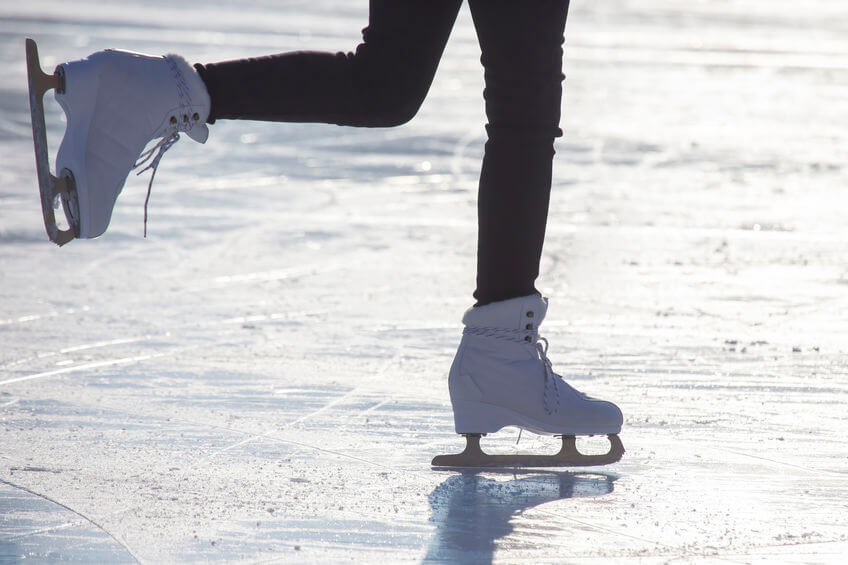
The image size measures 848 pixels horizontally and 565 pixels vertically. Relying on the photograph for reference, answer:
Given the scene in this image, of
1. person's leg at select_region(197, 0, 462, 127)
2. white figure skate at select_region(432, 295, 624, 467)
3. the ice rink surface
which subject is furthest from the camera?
white figure skate at select_region(432, 295, 624, 467)

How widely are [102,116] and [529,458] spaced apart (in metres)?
0.88

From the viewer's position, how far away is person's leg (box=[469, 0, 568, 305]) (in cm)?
196

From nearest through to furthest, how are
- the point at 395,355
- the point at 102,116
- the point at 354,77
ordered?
the point at 102,116 < the point at 354,77 < the point at 395,355

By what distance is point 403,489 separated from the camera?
1.93 meters

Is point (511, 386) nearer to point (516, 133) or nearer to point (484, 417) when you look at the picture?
point (484, 417)

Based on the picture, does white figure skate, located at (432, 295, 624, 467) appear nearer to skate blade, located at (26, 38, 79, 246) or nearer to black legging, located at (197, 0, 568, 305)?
black legging, located at (197, 0, 568, 305)

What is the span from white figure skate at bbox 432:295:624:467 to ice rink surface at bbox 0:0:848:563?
6cm

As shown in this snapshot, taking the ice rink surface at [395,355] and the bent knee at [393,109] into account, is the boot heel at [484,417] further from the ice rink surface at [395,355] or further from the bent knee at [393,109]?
the bent knee at [393,109]

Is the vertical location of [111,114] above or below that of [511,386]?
above

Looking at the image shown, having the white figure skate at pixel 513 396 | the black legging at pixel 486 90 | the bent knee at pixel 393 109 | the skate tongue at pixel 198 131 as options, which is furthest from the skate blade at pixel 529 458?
the skate tongue at pixel 198 131

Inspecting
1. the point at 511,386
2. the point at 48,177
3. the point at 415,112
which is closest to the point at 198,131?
the point at 48,177

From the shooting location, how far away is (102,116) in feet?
6.09

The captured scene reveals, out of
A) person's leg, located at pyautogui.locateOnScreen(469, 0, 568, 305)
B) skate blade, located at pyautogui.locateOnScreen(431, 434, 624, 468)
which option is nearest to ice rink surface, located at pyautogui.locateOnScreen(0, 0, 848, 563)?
skate blade, located at pyautogui.locateOnScreen(431, 434, 624, 468)

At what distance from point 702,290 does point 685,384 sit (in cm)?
91
